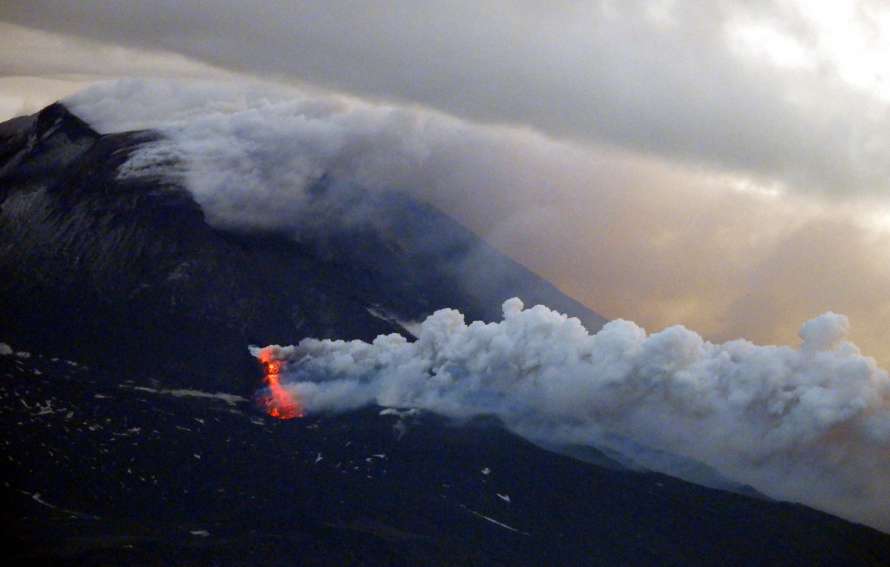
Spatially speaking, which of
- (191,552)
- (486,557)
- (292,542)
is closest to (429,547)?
(486,557)

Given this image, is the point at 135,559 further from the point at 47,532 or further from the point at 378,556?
the point at 378,556

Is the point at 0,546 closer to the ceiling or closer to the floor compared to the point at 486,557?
closer to the floor

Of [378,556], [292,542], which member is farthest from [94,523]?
[378,556]

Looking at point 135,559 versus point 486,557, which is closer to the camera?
point 135,559

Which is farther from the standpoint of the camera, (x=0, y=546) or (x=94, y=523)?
(x=94, y=523)

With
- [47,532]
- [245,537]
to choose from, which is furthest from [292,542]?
[47,532]

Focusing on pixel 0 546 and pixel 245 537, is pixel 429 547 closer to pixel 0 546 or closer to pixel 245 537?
pixel 245 537

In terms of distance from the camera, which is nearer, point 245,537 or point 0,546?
point 0,546

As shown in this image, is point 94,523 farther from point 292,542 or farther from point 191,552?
point 292,542
